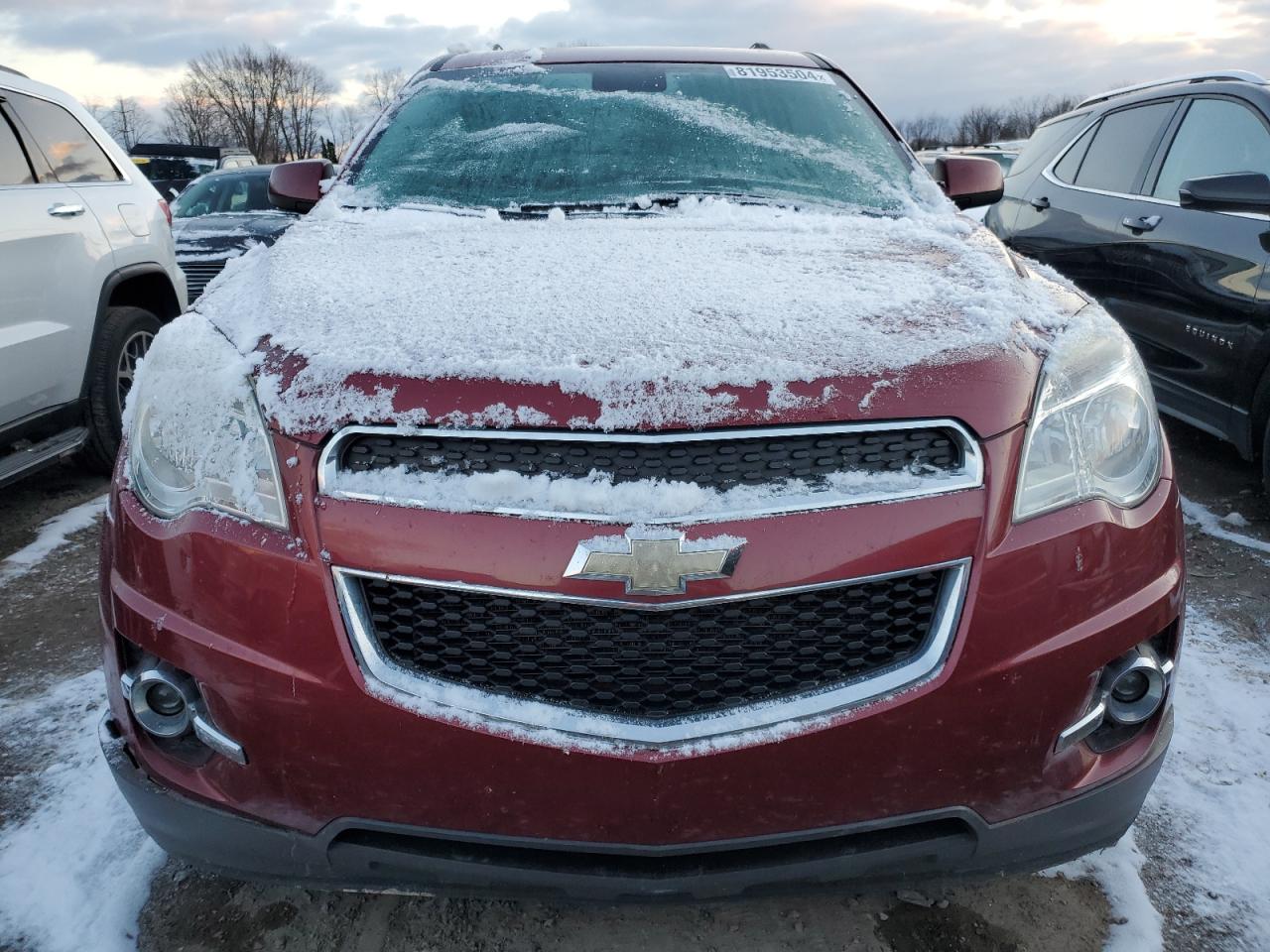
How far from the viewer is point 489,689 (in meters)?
1.47

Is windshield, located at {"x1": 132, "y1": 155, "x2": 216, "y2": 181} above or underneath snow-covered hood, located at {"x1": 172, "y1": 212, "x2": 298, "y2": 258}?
underneath

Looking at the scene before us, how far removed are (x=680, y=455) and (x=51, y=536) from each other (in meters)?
3.54

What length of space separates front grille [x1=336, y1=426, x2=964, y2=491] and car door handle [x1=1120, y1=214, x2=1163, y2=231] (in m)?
3.61

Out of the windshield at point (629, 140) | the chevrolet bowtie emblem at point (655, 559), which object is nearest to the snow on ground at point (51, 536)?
the windshield at point (629, 140)

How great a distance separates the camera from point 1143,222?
4.48 metres

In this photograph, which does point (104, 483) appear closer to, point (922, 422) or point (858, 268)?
point (858, 268)

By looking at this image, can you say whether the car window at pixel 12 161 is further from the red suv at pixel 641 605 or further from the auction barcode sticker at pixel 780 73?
the red suv at pixel 641 605

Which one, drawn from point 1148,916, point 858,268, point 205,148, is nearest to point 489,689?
point 858,268

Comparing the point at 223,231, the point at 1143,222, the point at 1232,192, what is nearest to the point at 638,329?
the point at 1232,192

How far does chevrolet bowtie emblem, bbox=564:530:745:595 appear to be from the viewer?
1391 mm

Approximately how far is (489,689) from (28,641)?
7.71ft

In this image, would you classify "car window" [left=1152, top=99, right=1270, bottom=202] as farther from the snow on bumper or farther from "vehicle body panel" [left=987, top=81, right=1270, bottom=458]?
the snow on bumper

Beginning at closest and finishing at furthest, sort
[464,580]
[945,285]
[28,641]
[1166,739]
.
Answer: [464,580]
[1166,739]
[945,285]
[28,641]

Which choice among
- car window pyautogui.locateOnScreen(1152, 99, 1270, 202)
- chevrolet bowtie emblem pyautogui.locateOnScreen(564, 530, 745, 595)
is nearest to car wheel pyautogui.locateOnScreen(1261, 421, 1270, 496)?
car window pyautogui.locateOnScreen(1152, 99, 1270, 202)
